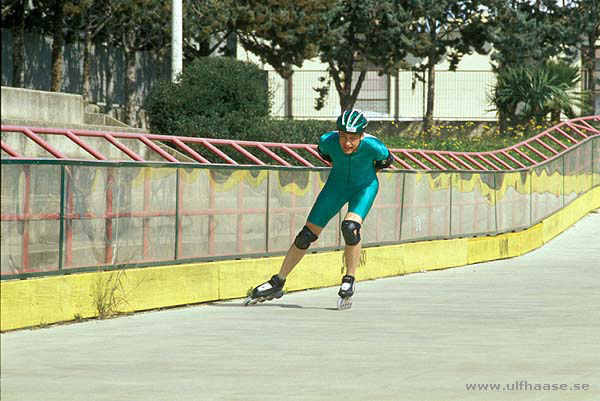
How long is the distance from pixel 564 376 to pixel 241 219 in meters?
6.67

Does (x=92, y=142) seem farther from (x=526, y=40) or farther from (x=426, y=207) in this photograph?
(x=526, y=40)

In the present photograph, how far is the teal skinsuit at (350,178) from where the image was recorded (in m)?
12.3

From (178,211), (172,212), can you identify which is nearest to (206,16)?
(178,211)

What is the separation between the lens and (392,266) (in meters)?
17.7

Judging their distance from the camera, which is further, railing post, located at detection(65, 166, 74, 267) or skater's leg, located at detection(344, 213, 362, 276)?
skater's leg, located at detection(344, 213, 362, 276)

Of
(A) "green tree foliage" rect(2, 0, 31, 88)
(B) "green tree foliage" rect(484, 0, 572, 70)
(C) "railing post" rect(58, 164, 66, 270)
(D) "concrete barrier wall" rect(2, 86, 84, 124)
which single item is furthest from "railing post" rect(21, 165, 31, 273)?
(B) "green tree foliage" rect(484, 0, 572, 70)

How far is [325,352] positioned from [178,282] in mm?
3828

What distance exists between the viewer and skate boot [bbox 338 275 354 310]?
12.4 meters

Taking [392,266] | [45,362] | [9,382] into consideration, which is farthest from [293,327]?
[392,266]

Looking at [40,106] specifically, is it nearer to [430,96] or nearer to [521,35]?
[430,96]

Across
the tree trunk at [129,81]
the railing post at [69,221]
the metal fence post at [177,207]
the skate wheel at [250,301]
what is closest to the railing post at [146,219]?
the metal fence post at [177,207]

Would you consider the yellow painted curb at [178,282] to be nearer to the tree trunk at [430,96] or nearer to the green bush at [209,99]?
the green bush at [209,99]

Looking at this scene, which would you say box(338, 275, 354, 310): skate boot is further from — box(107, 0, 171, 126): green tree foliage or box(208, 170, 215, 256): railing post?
box(107, 0, 171, 126): green tree foliage

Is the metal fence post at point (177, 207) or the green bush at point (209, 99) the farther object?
the green bush at point (209, 99)
